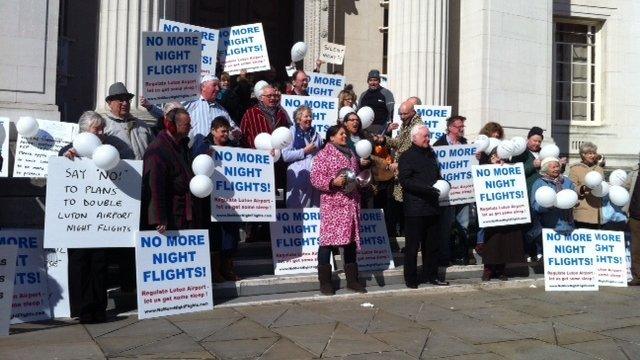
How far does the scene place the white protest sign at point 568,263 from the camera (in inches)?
341

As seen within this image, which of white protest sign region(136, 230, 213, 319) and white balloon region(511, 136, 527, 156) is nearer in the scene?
white protest sign region(136, 230, 213, 319)

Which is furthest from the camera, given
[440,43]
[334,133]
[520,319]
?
[440,43]

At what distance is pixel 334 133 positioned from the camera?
7.90 metres

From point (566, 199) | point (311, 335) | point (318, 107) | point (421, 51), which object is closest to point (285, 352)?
point (311, 335)

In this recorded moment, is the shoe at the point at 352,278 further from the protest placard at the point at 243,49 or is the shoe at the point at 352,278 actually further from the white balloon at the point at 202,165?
the protest placard at the point at 243,49

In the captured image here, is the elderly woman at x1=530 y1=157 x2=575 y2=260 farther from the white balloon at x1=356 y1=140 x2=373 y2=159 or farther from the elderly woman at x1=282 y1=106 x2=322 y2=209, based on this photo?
the elderly woman at x1=282 y1=106 x2=322 y2=209

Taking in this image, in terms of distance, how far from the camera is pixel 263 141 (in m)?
8.05

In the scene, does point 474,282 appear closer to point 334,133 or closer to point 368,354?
point 334,133

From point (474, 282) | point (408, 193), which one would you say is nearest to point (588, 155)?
point (474, 282)

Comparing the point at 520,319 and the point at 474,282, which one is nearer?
the point at 520,319

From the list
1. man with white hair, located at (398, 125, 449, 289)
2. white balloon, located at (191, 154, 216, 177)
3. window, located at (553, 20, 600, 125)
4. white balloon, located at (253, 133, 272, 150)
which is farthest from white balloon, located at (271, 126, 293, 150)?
window, located at (553, 20, 600, 125)

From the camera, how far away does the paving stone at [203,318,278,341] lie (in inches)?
238

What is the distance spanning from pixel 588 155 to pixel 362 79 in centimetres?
591

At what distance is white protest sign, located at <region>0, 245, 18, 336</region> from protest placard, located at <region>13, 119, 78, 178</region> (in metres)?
2.62
